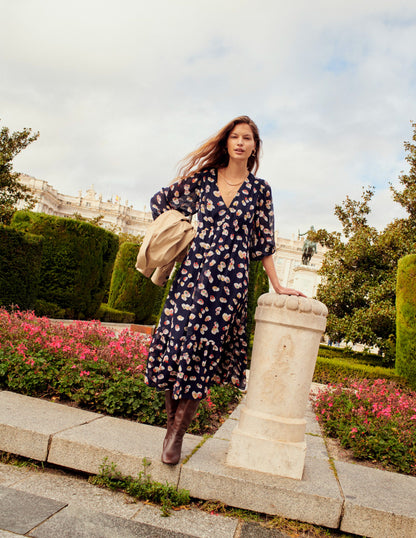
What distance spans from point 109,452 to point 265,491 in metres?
0.86

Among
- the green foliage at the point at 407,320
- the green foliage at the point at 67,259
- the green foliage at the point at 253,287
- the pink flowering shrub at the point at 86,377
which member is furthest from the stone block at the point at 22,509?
the green foliage at the point at 67,259

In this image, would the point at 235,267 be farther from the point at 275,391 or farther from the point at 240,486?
the point at 240,486

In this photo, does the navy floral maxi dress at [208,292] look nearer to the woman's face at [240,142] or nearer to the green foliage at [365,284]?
the woman's face at [240,142]

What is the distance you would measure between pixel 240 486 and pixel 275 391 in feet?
1.73

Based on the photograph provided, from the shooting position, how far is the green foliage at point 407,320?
348 inches

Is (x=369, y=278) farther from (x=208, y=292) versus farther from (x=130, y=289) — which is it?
(x=208, y=292)

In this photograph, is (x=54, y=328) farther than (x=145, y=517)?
Yes

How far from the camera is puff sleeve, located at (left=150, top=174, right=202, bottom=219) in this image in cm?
273

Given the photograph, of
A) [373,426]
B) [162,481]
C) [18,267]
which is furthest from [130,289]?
[162,481]

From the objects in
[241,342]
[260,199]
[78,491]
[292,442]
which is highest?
[260,199]

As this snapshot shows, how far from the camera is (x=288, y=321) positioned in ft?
8.61

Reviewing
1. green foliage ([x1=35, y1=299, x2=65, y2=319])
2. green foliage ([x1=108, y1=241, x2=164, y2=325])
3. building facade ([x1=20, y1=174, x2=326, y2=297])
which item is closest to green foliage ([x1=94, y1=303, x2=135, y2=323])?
green foliage ([x1=108, y1=241, x2=164, y2=325])

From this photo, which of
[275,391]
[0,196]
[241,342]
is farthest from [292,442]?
[0,196]

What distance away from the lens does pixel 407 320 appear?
8.91 meters
